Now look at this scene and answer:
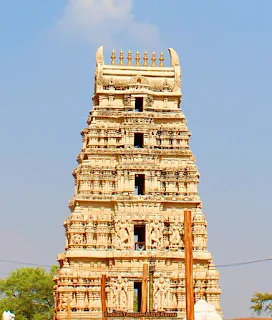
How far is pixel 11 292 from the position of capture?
207 feet

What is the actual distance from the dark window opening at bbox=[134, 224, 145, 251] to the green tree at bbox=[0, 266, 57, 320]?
664 inches

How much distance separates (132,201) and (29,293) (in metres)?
21.7

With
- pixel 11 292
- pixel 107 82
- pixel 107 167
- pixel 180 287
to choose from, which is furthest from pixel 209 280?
pixel 11 292

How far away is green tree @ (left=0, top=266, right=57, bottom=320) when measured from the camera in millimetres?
62134

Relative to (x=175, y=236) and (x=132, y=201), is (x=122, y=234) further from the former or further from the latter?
(x=175, y=236)

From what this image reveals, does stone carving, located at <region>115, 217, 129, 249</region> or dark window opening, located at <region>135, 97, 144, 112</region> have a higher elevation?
dark window opening, located at <region>135, 97, 144, 112</region>

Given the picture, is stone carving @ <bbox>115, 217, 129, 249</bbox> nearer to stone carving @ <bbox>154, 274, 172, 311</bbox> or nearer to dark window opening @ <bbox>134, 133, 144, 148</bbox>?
stone carving @ <bbox>154, 274, 172, 311</bbox>

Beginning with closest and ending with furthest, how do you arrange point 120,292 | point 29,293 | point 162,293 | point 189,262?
point 189,262
point 120,292
point 162,293
point 29,293

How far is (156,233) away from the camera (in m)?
44.3

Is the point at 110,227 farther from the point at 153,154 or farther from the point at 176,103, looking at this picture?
the point at 176,103

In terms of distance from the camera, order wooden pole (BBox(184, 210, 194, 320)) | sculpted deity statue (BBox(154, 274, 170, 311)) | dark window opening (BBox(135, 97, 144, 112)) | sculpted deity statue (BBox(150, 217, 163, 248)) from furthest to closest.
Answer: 1. dark window opening (BBox(135, 97, 144, 112))
2. sculpted deity statue (BBox(150, 217, 163, 248))
3. sculpted deity statue (BBox(154, 274, 170, 311))
4. wooden pole (BBox(184, 210, 194, 320))

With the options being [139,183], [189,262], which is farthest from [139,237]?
A: [189,262]

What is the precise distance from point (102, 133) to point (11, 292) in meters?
22.5

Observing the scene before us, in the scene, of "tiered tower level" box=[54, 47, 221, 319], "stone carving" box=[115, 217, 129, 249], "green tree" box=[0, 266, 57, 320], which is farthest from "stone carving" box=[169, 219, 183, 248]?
"green tree" box=[0, 266, 57, 320]
